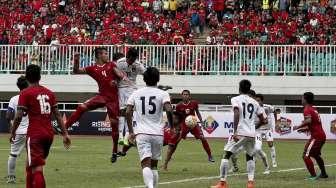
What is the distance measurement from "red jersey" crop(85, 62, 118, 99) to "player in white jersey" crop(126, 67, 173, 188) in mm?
5860

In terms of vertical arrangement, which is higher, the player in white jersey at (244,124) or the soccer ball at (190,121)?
the player in white jersey at (244,124)

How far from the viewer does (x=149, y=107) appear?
14906 mm

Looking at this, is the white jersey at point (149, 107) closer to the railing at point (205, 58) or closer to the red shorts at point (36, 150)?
the red shorts at point (36, 150)

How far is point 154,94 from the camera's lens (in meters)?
14.9

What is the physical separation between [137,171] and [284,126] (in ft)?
67.6

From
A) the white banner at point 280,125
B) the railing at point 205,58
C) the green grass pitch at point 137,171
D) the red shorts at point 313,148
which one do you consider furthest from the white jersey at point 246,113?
the railing at point 205,58

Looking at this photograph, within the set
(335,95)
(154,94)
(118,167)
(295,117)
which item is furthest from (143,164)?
(335,95)

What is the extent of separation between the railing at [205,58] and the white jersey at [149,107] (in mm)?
26476

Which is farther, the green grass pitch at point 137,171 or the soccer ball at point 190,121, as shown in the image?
the soccer ball at point 190,121

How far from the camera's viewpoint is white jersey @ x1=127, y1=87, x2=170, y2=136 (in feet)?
48.9

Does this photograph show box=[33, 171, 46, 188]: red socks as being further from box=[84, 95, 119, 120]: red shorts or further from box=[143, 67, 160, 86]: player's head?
box=[84, 95, 119, 120]: red shorts

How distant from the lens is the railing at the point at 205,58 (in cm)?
4219

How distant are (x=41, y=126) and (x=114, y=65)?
256 inches

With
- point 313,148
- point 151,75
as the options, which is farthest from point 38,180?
point 313,148
